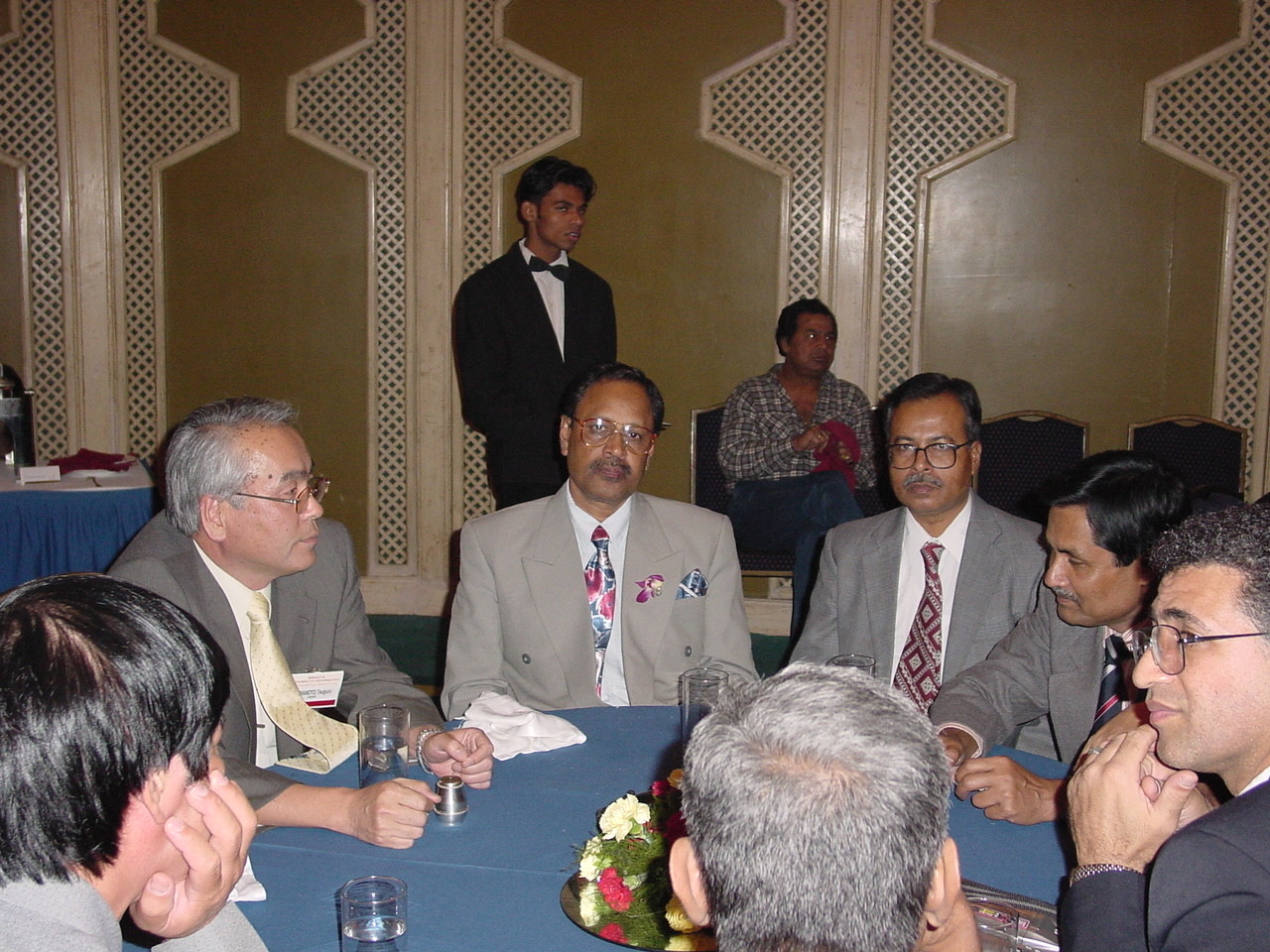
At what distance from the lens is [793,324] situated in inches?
208

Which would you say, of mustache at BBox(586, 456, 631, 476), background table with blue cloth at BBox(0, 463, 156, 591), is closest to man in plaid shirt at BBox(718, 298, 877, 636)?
mustache at BBox(586, 456, 631, 476)

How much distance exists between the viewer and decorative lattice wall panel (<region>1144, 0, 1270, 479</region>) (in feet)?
18.3

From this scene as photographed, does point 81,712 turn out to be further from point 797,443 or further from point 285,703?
point 797,443

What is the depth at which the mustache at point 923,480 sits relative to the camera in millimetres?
2969

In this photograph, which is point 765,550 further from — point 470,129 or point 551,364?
point 470,129

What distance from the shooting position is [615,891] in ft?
4.91

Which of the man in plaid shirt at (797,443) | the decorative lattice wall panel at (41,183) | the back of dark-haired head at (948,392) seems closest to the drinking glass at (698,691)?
the back of dark-haired head at (948,392)

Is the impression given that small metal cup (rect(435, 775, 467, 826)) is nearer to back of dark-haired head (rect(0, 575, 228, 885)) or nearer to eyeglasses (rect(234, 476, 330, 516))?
back of dark-haired head (rect(0, 575, 228, 885))

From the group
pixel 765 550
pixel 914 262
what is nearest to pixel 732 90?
pixel 914 262

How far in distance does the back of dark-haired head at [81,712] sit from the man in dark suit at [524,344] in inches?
155

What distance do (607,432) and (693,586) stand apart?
0.48 m

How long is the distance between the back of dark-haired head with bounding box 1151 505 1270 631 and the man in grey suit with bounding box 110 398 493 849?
1.21 meters

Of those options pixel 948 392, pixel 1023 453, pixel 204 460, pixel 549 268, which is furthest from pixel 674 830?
pixel 1023 453

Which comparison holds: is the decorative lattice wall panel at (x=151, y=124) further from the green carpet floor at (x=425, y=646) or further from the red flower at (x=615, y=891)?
the red flower at (x=615, y=891)
